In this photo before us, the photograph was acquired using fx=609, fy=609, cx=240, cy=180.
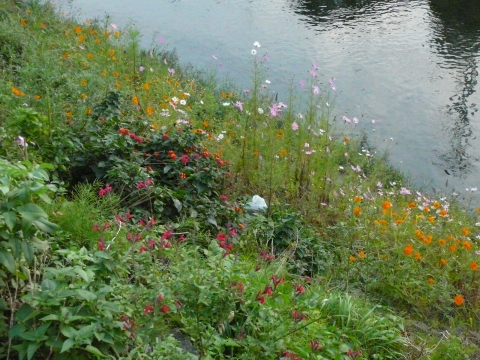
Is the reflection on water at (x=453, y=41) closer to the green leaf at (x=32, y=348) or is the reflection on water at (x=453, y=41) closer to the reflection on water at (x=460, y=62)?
the reflection on water at (x=460, y=62)

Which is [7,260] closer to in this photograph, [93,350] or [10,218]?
[10,218]

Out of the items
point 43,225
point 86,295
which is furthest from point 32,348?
point 43,225

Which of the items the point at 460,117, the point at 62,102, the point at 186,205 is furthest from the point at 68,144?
the point at 460,117

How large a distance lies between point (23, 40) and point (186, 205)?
13.2ft

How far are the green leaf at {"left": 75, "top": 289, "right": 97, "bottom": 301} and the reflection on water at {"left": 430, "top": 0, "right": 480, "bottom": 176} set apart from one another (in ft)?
23.9

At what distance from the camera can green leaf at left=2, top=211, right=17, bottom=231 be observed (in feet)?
6.68

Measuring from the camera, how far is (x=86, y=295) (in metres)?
2.15

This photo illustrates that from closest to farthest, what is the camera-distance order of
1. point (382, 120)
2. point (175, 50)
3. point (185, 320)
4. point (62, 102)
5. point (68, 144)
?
point (185, 320) < point (68, 144) < point (62, 102) < point (382, 120) < point (175, 50)

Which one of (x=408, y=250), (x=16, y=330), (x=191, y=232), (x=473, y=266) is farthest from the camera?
(x=473, y=266)

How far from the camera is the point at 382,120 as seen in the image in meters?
9.77

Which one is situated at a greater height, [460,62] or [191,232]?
[191,232]

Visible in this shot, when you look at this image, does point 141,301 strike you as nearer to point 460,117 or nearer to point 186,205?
point 186,205

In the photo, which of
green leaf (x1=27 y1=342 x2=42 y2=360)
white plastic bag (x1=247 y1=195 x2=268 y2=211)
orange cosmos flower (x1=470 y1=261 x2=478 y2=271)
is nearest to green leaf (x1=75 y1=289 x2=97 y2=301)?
green leaf (x1=27 y1=342 x2=42 y2=360)

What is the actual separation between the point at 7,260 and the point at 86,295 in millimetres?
297
